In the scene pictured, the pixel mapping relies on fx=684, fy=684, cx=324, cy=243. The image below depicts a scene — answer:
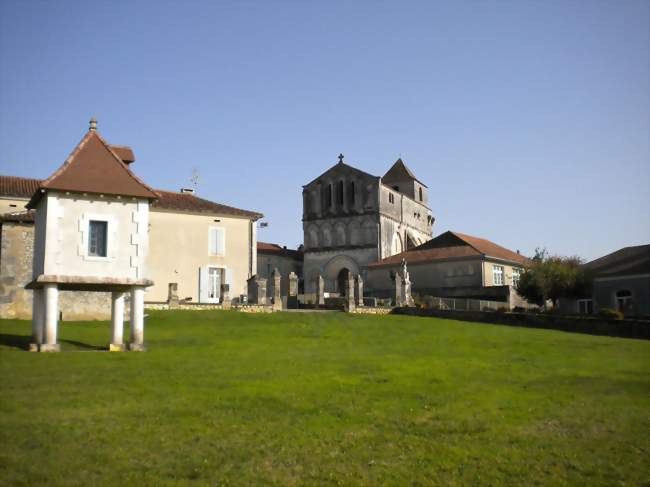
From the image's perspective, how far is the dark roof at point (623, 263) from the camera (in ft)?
138

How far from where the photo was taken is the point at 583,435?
1161cm

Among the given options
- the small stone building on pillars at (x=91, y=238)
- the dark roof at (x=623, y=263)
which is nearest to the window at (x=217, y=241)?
the small stone building on pillars at (x=91, y=238)

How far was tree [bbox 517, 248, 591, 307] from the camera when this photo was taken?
44844 mm

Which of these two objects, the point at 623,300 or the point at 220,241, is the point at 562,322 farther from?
the point at 220,241

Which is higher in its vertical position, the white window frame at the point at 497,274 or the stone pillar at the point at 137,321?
the white window frame at the point at 497,274

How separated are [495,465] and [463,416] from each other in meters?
2.49

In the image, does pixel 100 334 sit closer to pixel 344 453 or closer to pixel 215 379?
pixel 215 379

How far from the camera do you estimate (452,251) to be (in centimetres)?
5716

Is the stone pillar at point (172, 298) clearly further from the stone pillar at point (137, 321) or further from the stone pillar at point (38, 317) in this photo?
the stone pillar at point (137, 321)

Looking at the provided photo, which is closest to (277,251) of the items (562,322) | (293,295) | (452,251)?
(452,251)

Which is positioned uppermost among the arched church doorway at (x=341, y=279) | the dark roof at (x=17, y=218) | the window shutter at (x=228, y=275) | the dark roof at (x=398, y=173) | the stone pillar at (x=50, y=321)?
the dark roof at (x=398, y=173)

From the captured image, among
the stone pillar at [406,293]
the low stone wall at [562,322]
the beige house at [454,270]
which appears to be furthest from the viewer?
the beige house at [454,270]

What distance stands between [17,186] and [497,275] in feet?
122

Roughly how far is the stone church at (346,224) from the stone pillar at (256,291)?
26.8 metres
